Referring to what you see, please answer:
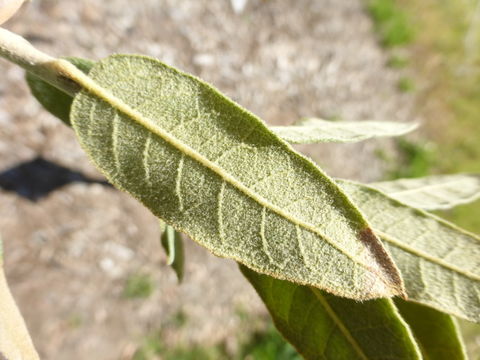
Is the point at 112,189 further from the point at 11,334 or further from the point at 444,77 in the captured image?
the point at 444,77

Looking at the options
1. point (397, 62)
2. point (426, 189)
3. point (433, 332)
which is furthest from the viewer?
point (397, 62)

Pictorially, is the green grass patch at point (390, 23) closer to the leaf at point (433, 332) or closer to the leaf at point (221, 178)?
the leaf at point (433, 332)

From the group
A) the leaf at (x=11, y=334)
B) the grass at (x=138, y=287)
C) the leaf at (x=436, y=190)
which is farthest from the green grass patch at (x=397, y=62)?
the leaf at (x=11, y=334)

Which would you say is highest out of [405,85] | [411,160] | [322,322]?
[322,322]

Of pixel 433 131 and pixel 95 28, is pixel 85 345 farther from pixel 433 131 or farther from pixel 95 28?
pixel 433 131

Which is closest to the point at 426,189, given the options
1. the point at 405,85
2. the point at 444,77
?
the point at 405,85
